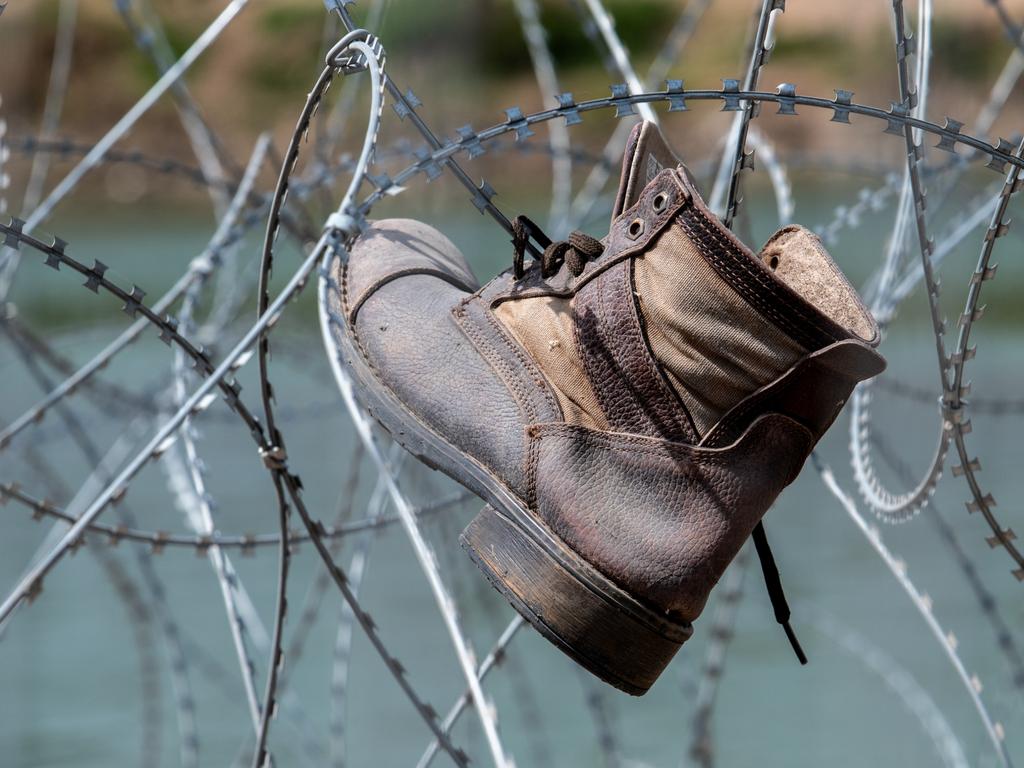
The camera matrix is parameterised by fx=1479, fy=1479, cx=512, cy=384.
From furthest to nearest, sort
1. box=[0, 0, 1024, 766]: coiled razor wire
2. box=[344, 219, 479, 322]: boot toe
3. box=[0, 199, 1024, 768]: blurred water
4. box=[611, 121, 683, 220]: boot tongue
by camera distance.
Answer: box=[0, 199, 1024, 768]: blurred water, box=[344, 219, 479, 322]: boot toe, box=[611, 121, 683, 220]: boot tongue, box=[0, 0, 1024, 766]: coiled razor wire

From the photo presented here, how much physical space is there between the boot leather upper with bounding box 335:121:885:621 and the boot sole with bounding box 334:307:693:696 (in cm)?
1

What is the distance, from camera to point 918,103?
4.17 ft

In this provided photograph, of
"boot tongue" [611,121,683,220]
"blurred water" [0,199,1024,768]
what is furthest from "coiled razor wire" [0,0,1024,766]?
"blurred water" [0,199,1024,768]

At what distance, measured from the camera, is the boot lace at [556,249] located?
1175 mm

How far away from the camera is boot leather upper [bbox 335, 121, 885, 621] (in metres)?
1.08

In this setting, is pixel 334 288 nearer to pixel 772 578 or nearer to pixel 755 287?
pixel 755 287

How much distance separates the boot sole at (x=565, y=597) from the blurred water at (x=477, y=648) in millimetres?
816

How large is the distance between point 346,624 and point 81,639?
266cm

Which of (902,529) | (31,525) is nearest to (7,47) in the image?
(31,525)

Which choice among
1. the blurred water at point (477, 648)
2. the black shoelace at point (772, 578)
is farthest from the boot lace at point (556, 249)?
the blurred water at point (477, 648)

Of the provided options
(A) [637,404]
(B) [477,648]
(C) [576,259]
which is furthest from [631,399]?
(B) [477,648]

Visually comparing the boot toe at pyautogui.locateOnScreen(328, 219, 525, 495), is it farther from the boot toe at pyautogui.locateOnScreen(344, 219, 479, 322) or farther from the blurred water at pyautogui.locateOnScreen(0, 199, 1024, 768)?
the blurred water at pyautogui.locateOnScreen(0, 199, 1024, 768)

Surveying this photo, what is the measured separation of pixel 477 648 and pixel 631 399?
334 cm

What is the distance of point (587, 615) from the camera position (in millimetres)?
1160
